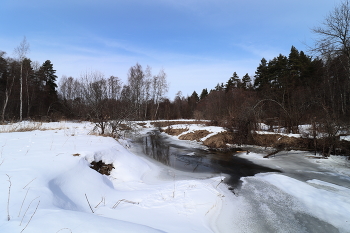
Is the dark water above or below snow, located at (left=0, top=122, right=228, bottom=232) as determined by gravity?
below

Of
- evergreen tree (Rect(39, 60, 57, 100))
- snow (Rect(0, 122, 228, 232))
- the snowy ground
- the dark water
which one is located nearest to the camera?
snow (Rect(0, 122, 228, 232))

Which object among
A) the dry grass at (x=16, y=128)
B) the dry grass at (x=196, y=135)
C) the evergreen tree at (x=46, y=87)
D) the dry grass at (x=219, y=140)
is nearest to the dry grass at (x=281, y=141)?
the dry grass at (x=219, y=140)

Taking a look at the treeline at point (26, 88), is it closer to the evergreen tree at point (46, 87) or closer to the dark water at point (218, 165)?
the evergreen tree at point (46, 87)

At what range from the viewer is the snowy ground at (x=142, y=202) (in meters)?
2.05

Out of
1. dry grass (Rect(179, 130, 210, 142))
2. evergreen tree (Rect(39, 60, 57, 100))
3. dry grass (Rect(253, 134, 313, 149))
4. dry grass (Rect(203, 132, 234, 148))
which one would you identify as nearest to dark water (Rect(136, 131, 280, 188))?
dry grass (Rect(203, 132, 234, 148))

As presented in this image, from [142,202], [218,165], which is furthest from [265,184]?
[142,202]

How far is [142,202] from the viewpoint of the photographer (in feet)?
→ 12.0

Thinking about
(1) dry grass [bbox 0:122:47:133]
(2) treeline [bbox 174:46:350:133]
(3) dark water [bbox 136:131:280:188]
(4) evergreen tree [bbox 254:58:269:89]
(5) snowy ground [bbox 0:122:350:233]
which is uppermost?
(4) evergreen tree [bbox 254:58:269:89]

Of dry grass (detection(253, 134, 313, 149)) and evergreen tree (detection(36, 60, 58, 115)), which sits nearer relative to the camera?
dry grass (detection(253, 134, 313, 149))

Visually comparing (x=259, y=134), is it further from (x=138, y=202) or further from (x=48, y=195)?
(x=48, y=195)

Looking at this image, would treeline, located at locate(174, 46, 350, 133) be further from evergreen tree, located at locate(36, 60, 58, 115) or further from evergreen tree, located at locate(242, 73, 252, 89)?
evergreen tree, located at locate(36, 60, 58, 115)

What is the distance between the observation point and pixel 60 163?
3.99m

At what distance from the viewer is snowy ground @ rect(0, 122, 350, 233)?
6.73 ft


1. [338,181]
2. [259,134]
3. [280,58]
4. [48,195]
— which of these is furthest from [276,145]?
[280,58]
